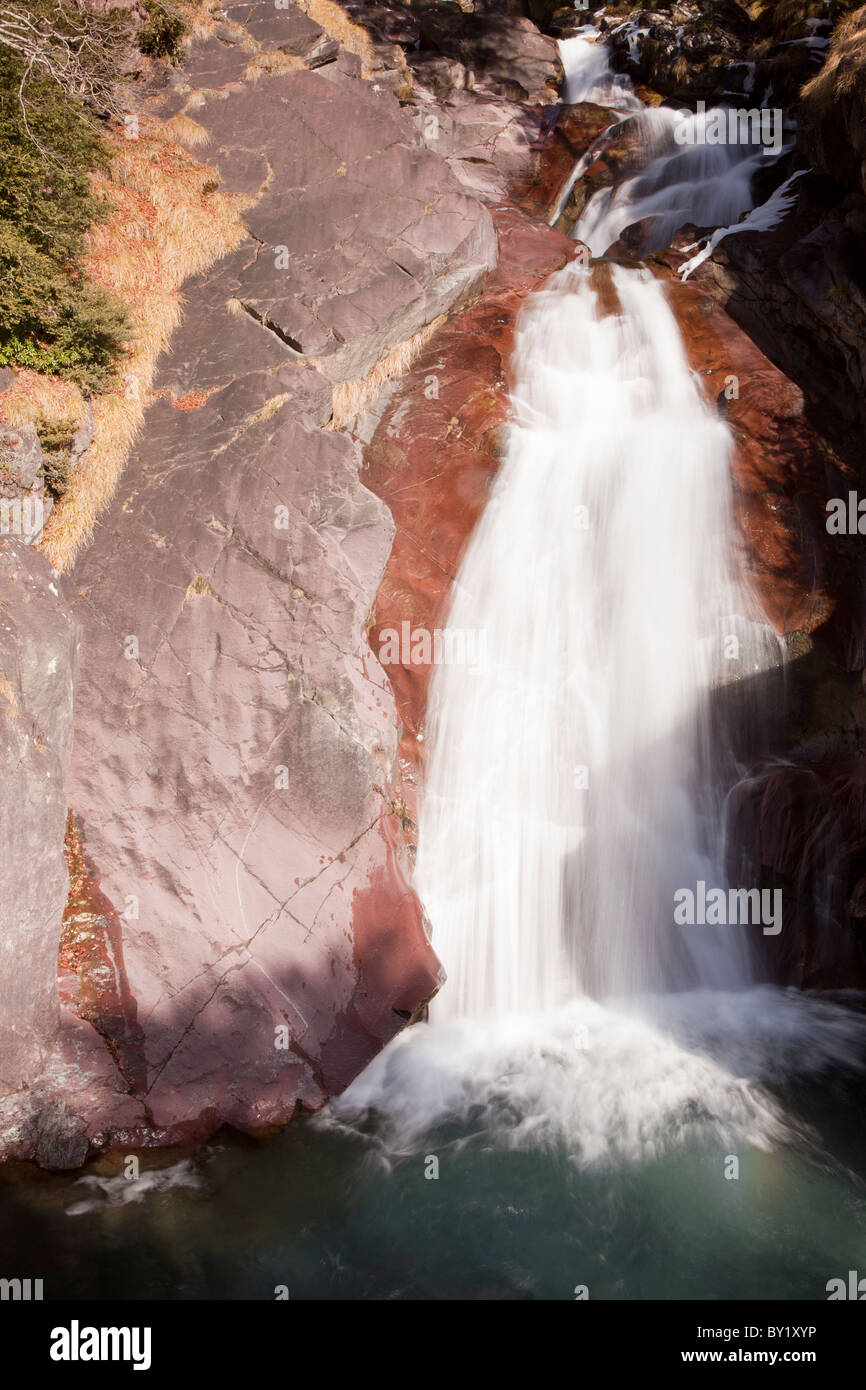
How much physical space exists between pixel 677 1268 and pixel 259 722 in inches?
271

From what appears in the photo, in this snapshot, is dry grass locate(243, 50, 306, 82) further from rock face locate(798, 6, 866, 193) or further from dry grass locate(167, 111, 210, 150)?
rock face locate(798, 6, 866, 193)

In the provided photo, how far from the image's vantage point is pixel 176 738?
9391 mm

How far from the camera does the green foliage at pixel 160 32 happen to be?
603 inches

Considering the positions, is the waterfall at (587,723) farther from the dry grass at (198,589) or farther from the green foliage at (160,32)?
the green foliage at (160,32)

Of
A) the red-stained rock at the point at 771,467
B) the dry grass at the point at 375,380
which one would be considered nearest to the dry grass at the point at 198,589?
the dry grass at the point at 375,380

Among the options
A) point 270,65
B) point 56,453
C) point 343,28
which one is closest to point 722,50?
point 343,28

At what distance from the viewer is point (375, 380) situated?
13172 millimetres

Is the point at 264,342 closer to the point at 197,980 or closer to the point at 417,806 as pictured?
the point at 417,806

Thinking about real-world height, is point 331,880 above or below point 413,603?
below

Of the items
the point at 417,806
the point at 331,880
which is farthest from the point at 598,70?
the point at 331,880

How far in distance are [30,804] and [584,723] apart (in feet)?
22.9

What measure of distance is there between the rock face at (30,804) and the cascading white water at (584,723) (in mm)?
4386

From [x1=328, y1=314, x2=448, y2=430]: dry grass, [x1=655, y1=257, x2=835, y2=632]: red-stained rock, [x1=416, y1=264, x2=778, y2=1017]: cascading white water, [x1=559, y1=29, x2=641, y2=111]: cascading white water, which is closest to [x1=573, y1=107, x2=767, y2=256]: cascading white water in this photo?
[x1=559, y1=29, x2=641, y2=111]: cascading white water

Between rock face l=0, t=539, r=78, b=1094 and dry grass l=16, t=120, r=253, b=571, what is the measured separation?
1071 millimetres
